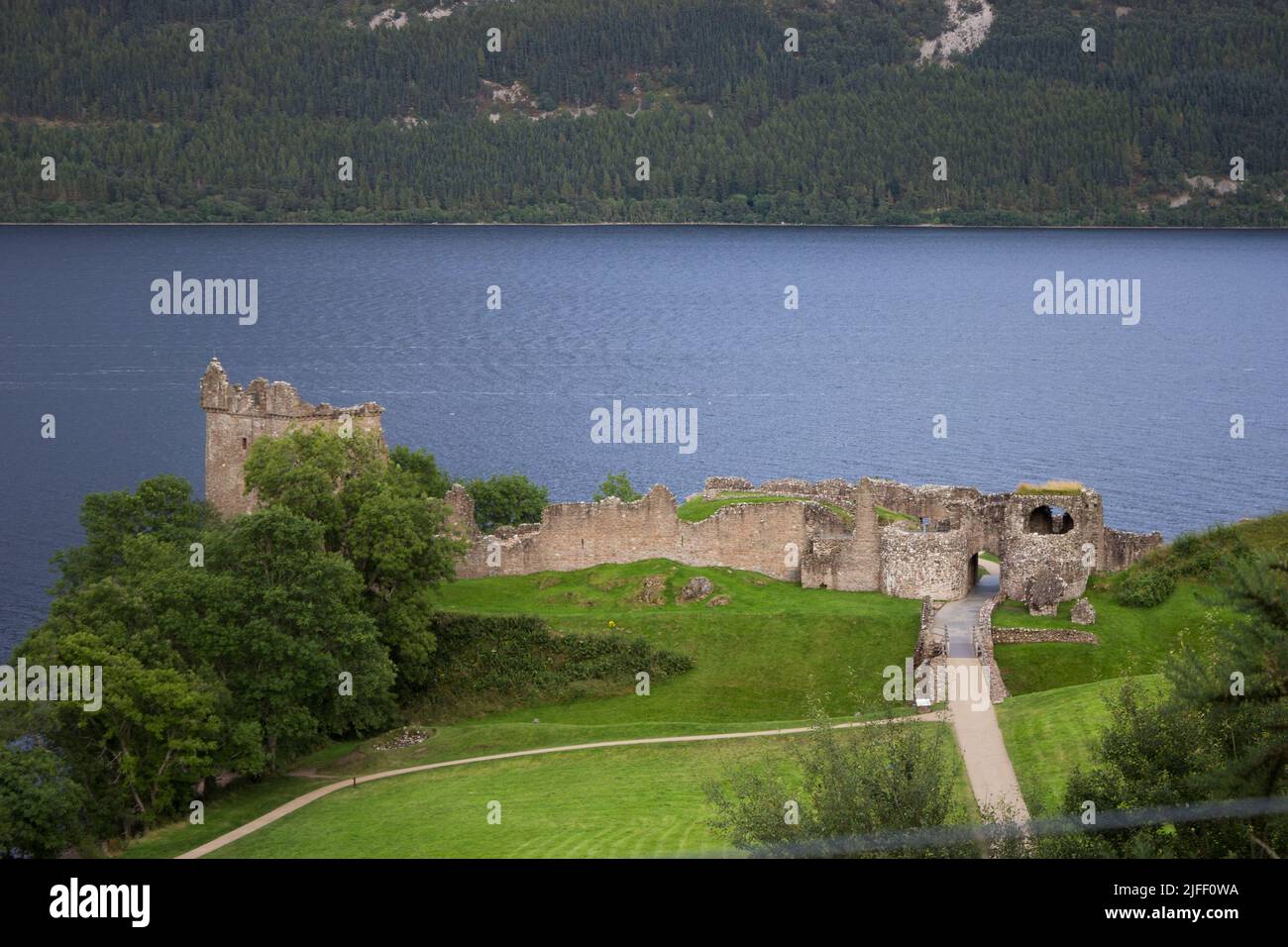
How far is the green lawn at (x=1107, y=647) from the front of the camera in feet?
189

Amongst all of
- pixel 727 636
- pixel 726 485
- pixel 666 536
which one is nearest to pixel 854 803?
pixel 727 636

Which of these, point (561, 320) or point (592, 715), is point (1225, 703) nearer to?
point (592, 715)

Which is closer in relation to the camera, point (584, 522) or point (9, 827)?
point (9, 827)

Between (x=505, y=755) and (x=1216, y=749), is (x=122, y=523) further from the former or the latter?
(x=1216, y=749)

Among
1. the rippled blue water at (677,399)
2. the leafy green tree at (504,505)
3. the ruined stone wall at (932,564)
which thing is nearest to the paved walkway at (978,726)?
the ruined stone wall at (932,564)

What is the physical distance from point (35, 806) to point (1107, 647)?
3103cm

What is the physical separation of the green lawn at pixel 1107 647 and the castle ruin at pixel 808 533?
2.21 m

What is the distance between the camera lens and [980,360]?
176m

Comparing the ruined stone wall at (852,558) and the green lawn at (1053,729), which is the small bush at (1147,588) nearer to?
the green lawn at (1053,729)

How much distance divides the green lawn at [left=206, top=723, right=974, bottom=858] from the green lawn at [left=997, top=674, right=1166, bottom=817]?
174cm

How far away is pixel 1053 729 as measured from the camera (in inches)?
1956

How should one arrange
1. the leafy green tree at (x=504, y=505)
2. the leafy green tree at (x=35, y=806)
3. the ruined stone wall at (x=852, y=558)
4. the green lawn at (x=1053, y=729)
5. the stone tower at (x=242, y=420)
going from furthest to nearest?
the leafy green tree at (x=504, y=505) < the stone tower at (x=242, y=420) < the ruined stone wall at (x=852, y=558) < the leafy green tree at (x=35, y=806) < the green lawn at (x=1053, y=729)
